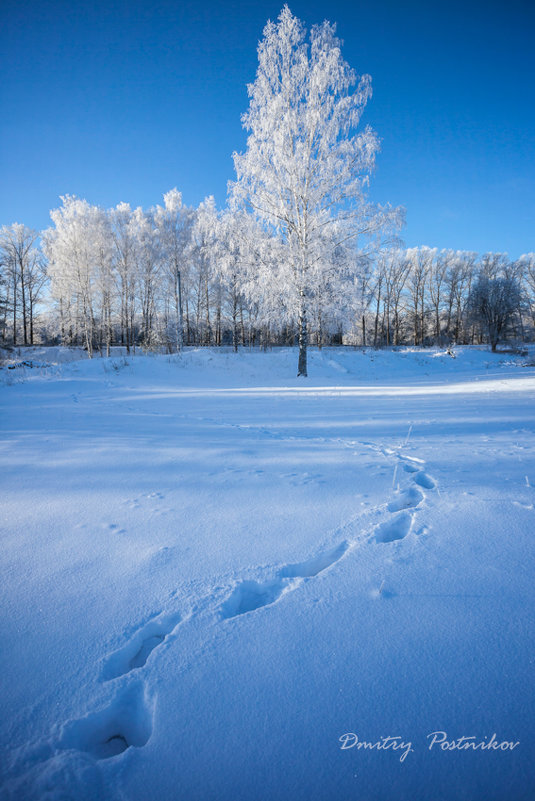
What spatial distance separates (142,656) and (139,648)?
0.03 metres

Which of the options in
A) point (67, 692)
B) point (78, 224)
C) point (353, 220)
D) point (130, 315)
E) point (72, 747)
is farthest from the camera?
point (130, 315)

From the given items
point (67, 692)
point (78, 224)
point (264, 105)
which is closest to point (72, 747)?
point (67, 692)

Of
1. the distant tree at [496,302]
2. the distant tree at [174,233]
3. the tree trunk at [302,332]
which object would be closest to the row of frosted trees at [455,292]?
the distant tree at [496,302]

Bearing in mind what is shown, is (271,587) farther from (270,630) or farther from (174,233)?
(174,233)

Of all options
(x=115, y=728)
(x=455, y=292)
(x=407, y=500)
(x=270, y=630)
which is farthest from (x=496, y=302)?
(x=115, y=728)

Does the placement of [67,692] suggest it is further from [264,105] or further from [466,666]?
[264,105]

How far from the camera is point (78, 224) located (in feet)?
61.4

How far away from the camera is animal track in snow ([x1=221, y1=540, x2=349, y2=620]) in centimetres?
144

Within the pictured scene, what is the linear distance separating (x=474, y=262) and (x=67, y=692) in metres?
44.3

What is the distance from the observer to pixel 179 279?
21.5 metres

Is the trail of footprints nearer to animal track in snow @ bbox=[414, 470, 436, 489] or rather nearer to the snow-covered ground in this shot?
the snow-covered ground

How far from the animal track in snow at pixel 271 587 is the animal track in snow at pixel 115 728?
392 millimetres
